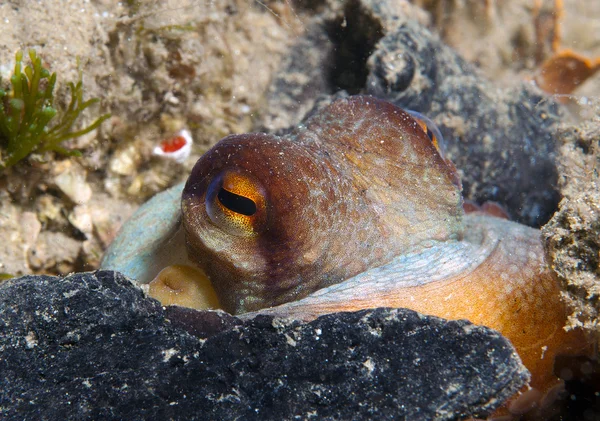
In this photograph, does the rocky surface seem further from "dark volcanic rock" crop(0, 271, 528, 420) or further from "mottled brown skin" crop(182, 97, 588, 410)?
"dark volcanic rock" crop(0, 271, 528, 420)

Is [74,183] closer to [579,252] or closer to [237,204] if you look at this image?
[237,204]

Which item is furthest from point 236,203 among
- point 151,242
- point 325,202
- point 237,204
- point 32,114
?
point 32,114

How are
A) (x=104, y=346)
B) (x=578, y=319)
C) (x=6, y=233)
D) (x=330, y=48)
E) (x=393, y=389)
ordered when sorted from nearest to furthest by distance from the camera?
1. (x=393, y=389)
2. (x=104, y=346)
3. (x=578, y=319)
4. (x=6, y=233)
5. (x=330, y=48)

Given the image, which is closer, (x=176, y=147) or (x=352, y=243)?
(x=352, y=243)

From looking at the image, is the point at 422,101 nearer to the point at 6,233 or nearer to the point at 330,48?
the point at 330,48

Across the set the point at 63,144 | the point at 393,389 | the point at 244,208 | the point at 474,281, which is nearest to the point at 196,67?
the point at 63,144

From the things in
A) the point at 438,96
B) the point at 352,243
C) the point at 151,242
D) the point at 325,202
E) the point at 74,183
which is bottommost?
the point at 74,183

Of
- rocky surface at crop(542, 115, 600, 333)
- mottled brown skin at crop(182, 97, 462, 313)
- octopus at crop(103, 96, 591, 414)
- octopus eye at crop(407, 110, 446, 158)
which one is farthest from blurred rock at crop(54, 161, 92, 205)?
rocky surface at crop(542, 115, 600, 333)
